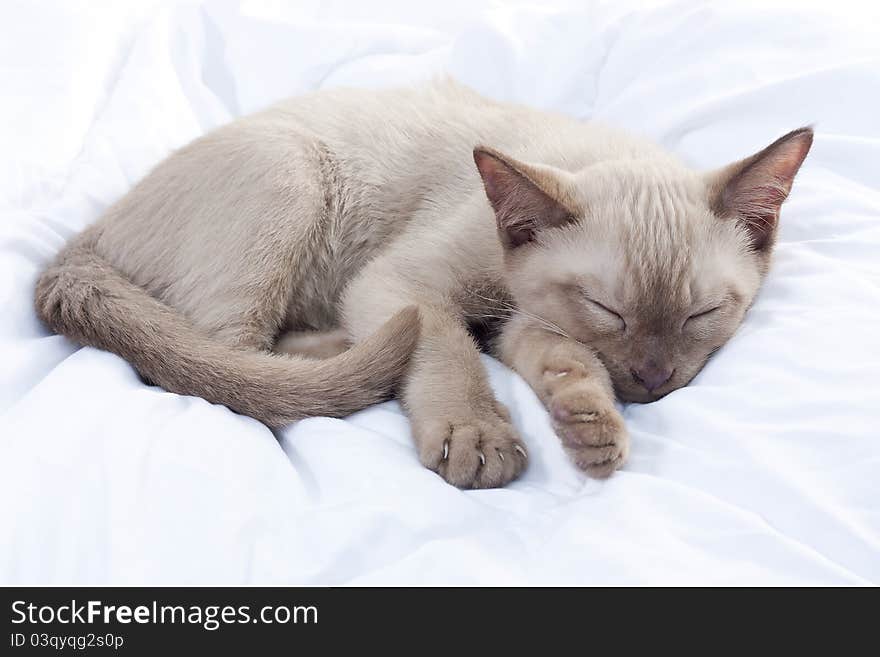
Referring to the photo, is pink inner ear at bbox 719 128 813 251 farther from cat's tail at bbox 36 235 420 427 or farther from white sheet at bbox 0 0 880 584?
cat's tail at bbox 36 235 420 427

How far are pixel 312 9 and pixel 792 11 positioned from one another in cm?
155

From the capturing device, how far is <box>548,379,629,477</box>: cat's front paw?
1247 mm

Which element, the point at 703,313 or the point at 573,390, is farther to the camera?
the point at 703,313

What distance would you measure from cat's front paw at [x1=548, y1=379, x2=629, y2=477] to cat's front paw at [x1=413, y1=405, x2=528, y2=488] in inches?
3.1

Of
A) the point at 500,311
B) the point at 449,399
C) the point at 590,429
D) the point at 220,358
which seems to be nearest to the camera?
the point at 590,429

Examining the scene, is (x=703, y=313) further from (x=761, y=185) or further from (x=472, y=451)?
(x=472, y=451)

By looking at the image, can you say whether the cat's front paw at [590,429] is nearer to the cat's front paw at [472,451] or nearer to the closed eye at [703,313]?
the cat's front paw at [472,451]

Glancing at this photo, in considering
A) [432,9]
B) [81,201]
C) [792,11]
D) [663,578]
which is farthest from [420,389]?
[432,9]

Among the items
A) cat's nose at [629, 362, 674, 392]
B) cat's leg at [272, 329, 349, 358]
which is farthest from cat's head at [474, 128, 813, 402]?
cat's leg at [272, 329, 349, 358]

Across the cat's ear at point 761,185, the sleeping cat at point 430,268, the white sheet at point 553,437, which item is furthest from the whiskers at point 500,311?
the cat's ear at point 761,185

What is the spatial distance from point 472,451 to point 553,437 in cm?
15

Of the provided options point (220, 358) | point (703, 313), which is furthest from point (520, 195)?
point (220, 358)

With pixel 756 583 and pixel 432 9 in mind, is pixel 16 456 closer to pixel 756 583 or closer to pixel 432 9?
pixel 756 583

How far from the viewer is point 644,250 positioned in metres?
1.44
